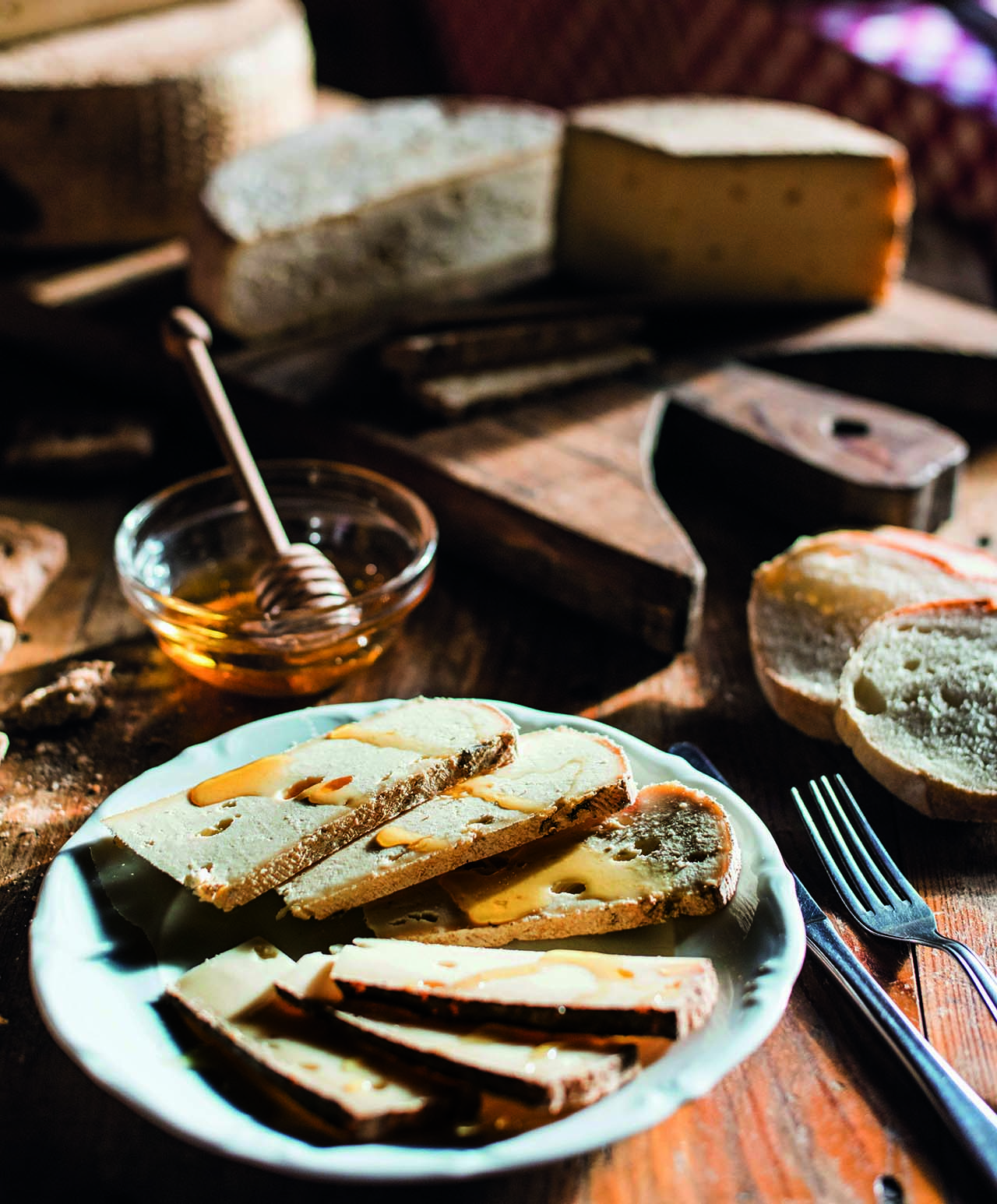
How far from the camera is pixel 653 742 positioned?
5.76 ft

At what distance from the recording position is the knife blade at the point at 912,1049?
Result: 1103 mm

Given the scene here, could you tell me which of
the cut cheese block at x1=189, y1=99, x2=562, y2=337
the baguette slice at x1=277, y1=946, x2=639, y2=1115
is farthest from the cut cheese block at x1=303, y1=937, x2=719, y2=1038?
the cut cheese block at x1=189, y1=99, x2=562, y2=337

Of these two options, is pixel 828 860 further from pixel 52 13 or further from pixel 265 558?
pixel 52 13

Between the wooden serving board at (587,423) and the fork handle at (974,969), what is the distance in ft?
2.36

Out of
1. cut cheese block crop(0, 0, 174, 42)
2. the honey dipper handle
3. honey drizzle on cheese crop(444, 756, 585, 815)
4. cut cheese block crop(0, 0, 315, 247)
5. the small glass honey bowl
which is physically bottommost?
the small glass honey bowl

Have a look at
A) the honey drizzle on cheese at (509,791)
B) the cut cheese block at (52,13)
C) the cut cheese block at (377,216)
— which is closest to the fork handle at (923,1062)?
the honey drizzle on cheese at (509,791)

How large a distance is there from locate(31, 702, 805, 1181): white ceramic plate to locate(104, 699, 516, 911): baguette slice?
7cm

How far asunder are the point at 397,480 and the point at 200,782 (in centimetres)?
104

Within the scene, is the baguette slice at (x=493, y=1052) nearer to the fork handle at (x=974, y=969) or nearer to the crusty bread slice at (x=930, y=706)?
the fork handle at (x=974, y=969)

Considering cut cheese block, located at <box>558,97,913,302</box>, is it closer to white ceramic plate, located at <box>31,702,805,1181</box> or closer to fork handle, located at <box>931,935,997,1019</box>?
white ceramic plate, located at <box>31,702,805,1181</box>

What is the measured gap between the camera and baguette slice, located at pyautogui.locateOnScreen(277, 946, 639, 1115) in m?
1.02

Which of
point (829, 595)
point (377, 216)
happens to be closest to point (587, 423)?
point (829, 595)

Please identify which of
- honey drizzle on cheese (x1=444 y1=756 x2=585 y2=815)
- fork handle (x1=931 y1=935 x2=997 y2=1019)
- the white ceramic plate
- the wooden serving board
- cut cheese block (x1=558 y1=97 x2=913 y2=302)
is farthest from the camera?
cut cheese block (x1=558 y1=97 x2=913 y2=302)

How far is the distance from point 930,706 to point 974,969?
1.53 ft
